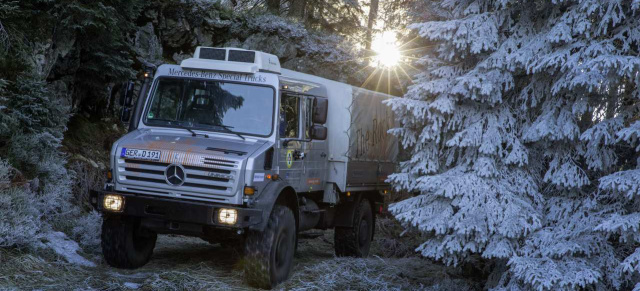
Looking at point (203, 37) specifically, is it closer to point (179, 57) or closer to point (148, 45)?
point (179, 57)

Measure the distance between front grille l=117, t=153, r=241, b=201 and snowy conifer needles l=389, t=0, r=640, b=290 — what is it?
93.1 inches

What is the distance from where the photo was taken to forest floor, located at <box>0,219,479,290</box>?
753 cm

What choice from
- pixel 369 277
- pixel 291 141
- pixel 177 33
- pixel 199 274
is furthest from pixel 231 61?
pixel 177 33

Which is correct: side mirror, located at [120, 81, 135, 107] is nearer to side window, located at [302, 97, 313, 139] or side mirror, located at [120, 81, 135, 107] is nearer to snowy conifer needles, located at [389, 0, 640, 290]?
side window, located at [302, 97, 313, 139]

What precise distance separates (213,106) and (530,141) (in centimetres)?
422

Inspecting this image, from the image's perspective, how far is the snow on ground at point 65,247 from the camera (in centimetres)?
865

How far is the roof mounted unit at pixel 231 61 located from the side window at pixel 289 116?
495mm

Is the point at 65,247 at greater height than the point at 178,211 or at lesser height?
lesser

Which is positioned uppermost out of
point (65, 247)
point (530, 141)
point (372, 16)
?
point (372, 16)

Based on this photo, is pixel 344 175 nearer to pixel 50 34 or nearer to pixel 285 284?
A: pixel 285 284

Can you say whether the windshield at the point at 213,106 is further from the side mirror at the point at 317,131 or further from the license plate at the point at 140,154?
the license plate at the point at 140,154

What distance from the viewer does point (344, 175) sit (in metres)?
10.8

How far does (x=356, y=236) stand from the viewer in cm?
1184

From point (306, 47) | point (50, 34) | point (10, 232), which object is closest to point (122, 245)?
point (10, 232)
